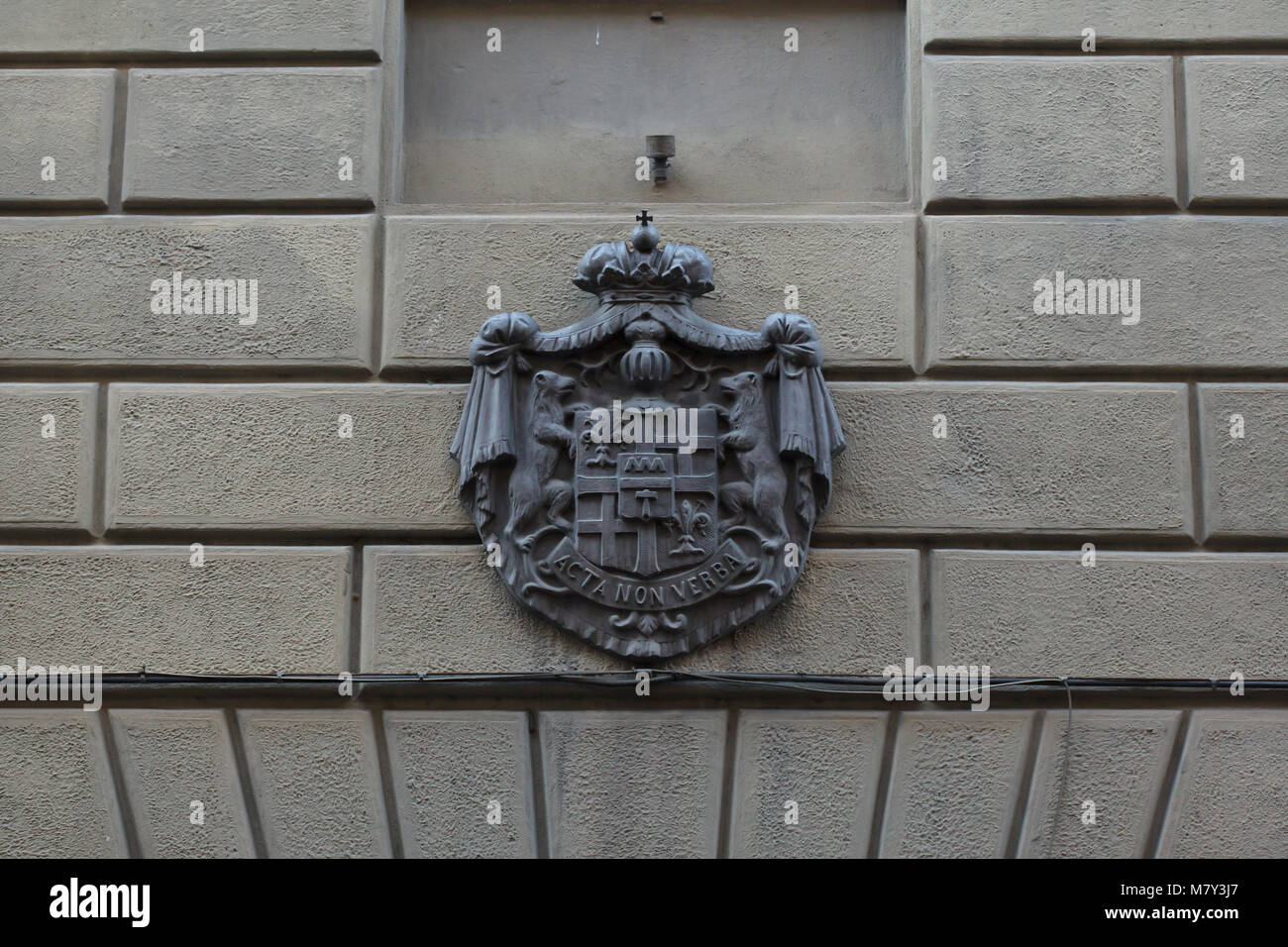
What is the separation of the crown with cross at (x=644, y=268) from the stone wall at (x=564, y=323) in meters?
0.20

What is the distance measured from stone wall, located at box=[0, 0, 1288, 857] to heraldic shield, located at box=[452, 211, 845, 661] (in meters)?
0.17

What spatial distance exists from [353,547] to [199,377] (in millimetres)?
951

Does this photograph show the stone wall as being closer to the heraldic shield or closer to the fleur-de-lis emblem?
the heraldic shield

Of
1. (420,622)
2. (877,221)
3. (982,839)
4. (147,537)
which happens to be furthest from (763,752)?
(147,537)

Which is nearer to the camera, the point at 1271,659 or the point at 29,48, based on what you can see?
the point at 1271,659

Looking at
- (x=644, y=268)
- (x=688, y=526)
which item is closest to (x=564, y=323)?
(x=644, y=268)

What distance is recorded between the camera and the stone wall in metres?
5.34

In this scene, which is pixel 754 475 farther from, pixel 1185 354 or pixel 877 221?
pixel 1185 354

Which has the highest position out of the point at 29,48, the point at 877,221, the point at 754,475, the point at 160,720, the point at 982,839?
the point at 29,48

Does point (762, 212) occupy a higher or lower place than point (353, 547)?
higher

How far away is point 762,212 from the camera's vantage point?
228 inches

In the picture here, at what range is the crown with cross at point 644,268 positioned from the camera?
5.49 meters

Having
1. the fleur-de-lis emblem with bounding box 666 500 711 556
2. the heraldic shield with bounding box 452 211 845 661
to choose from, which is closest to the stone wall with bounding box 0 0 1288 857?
the heraldic shield with bounding box 452 211 845 661

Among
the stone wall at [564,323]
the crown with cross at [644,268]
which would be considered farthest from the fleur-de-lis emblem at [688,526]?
the crown with cross at [644,268]
